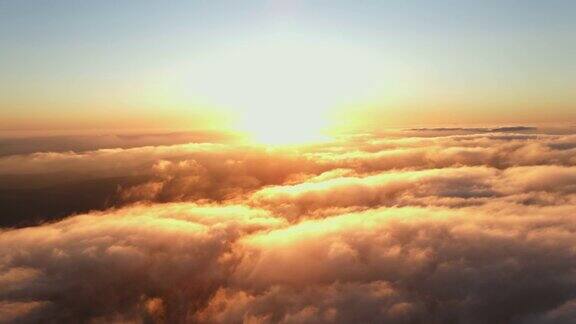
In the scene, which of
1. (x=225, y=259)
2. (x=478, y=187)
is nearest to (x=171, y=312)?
(x=225, y=259)

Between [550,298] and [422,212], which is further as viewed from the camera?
[422,212]

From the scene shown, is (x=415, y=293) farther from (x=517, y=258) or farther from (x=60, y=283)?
(x=60, y=283)

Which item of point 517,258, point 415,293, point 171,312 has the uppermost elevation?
point 517,258

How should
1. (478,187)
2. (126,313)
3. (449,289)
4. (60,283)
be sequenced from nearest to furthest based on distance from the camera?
1. (449,289)
2. (60,283)
3. (126,313)
4. (478,187)

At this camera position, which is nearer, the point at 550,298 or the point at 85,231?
the point at 550,298

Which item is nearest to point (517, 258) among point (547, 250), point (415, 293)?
point (547, 250)

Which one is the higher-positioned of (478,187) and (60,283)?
(478,187)

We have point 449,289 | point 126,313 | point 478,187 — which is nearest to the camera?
point 449,289

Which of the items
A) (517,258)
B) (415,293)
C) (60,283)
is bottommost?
(60,283)

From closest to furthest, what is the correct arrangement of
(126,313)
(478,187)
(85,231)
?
1. (126,313)
2. (85,231)
3. (478,187)

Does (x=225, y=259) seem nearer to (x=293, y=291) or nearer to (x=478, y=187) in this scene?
(x=293, y=291)
